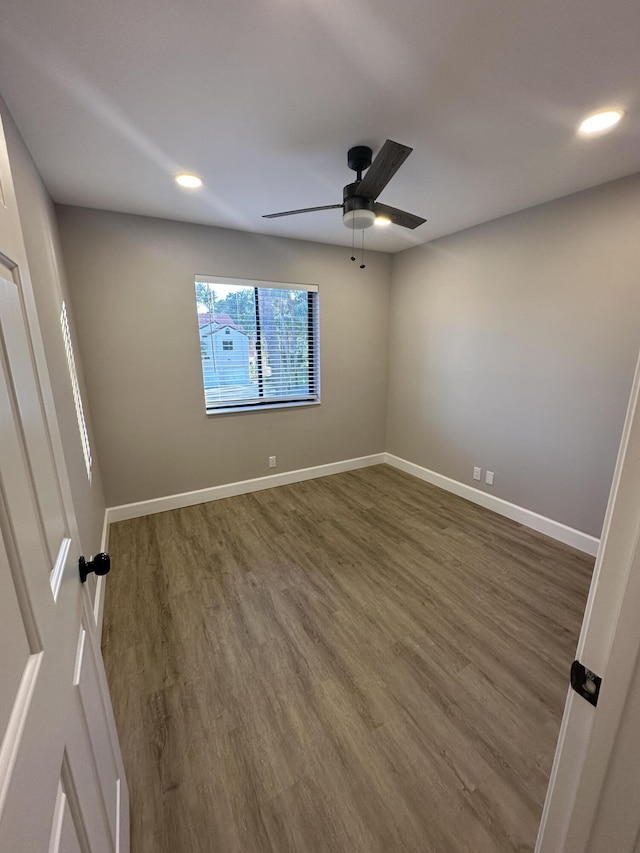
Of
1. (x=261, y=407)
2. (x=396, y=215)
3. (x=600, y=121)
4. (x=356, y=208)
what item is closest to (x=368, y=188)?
(x=356, y=208)

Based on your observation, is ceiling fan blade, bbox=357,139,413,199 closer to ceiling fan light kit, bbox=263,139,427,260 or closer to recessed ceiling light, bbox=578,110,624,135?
ceiling fan light kit, bbox=263,139,427,260

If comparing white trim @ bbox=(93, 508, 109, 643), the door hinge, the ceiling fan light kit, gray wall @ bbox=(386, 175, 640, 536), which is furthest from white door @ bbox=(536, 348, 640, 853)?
gray wall @ bbox=(386, 175, 640, 536)

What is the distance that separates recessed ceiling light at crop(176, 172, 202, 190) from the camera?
83.4 inches

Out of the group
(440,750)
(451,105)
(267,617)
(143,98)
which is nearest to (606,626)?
(440,750)

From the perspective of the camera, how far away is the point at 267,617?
201 centimetres

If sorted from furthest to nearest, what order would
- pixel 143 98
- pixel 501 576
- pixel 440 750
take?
1. pixel 501 576
2. pixel 143 98
3. pixel 440 750

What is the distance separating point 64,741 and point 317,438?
3.45 m

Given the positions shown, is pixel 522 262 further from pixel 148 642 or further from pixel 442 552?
pixel 148 642

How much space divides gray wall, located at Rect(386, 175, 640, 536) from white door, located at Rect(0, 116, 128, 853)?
3.00m

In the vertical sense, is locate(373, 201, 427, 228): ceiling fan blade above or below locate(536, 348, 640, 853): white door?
above

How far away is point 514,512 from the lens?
3.04 meters

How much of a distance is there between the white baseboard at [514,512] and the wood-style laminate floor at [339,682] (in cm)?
11

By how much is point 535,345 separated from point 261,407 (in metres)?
2.50

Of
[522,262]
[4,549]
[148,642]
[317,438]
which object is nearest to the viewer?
[4,549]
